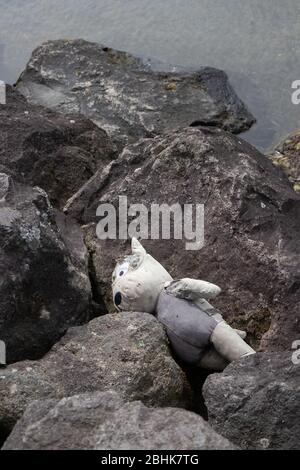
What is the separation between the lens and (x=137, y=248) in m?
3.40

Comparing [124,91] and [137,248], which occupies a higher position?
[124,91]

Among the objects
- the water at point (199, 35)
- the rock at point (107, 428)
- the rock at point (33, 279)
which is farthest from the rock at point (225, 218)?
the water at point (199, 35)

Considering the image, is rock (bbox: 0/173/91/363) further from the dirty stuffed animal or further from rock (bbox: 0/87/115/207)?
rock (bbox: 0/87/115/207)

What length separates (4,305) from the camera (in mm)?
2953

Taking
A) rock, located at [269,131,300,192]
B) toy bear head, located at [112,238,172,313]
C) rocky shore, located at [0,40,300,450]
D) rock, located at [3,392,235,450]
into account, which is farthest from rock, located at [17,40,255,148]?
rock, located at [3,392,235,450]

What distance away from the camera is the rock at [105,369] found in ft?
9.36

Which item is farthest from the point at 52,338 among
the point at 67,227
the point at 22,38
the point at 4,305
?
the point at 22,38

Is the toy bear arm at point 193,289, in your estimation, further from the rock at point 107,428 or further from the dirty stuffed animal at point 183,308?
the rock at point 107,428

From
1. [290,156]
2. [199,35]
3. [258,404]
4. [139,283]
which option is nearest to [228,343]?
[139,283]

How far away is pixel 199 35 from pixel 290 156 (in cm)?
181

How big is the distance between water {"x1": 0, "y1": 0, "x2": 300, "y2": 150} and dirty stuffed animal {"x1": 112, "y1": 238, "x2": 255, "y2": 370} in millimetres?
2628

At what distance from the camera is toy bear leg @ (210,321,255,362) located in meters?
3.10

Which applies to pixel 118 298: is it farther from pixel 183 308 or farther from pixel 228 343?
pixel 228 343

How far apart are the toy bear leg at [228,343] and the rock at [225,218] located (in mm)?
140
